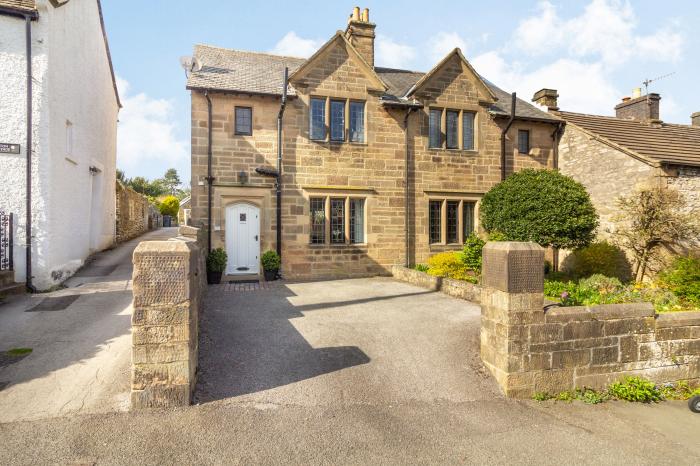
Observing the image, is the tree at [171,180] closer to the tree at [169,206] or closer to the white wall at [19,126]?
the tree at [169,206]

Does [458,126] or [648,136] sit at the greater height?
[458,126]

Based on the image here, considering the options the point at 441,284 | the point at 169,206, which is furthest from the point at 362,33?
the point at 169,206

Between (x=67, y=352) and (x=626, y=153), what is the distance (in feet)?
54.5

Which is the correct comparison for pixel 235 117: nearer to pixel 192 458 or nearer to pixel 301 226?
pixel 301 226

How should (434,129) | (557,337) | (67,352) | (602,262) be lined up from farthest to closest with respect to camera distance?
(434,129), (602,262), (67,352), (557,337)

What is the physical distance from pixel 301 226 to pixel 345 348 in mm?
7699

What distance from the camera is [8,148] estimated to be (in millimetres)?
9414

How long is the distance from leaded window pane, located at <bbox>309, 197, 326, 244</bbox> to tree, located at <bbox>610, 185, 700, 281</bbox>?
32.4 feet

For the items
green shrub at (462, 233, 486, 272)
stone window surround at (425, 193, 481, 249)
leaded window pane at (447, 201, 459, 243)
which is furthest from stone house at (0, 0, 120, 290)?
leaded window pane at (447, 201, 459, 243)

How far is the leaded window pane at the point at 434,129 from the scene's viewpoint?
1484 centimetres

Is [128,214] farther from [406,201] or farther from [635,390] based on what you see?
[635,390]

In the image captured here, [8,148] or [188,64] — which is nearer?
[8,148]

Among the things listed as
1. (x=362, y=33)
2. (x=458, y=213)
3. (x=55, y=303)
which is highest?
(x=362, y=33)

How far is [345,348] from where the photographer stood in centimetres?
613
